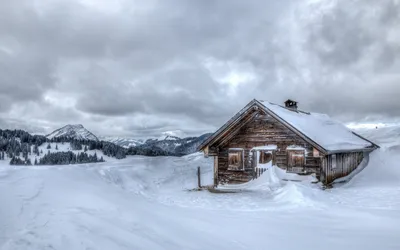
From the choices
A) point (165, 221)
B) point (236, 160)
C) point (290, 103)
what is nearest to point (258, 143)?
point (236, 160)

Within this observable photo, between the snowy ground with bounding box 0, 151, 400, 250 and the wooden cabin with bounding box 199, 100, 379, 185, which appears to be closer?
the snowy ground with bounding box 0, 151, 400, 250

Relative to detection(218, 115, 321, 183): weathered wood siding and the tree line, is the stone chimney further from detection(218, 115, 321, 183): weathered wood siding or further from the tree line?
the tree line

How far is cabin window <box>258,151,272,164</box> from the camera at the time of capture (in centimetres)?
1916

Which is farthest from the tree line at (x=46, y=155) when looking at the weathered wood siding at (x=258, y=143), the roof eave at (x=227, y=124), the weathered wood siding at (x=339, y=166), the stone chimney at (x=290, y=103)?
the weathered wood siding at (x=339, y=166)

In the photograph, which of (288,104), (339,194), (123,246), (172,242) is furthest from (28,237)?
(288,104)

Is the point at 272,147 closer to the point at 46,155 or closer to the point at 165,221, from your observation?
the point at 165,221

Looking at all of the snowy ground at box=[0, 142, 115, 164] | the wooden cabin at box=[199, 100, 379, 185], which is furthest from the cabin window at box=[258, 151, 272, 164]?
the snowy ground at box=[0, 142, 115, 164]

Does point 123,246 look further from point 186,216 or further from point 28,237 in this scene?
point 186,216

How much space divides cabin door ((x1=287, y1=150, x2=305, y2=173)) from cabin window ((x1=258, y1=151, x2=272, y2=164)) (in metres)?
1.25

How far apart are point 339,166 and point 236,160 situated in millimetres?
6528

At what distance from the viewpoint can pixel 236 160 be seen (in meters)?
20.1

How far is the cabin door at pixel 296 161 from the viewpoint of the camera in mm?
18062

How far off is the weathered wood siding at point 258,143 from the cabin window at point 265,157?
0.44 m

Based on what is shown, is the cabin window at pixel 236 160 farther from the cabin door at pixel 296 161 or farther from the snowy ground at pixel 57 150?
the snowy ground at pixel 57 150
